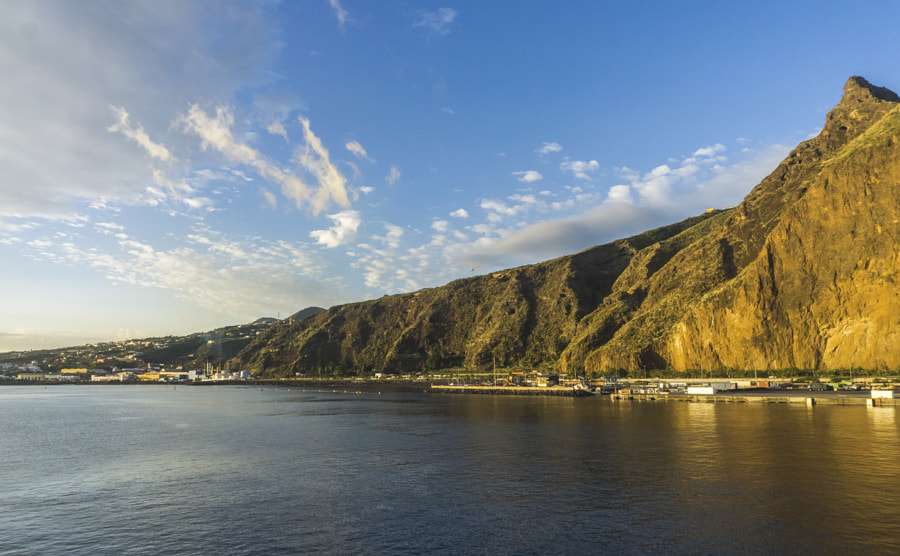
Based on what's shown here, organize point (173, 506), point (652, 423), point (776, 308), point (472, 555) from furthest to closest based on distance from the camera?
point (776, 308)
point (652, 423)
point (173, 506)
point (472, 555)

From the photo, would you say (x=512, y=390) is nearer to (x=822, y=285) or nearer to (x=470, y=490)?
(x=822, y=285)

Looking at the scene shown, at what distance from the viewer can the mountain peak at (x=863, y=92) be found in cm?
17201

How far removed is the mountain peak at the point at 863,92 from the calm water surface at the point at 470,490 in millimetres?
153020

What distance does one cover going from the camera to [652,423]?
71438 mm

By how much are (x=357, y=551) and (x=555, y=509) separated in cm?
1303

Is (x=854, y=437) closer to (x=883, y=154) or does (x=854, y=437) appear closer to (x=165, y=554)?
(x=165, y=554)

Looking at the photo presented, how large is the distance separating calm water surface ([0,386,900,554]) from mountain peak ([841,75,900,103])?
15302 cm

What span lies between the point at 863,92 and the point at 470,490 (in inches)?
8255

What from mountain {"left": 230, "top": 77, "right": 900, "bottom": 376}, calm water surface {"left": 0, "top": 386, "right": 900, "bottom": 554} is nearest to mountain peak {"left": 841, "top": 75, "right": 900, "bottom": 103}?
mountain {"left": 230, "top": 77, "right": 900, "bottom": 376}

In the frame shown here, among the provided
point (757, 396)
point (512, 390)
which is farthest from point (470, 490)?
point (512, 390)

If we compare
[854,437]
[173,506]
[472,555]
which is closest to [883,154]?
[854,437]

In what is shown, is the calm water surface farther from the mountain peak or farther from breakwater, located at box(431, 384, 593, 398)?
the mountain peak

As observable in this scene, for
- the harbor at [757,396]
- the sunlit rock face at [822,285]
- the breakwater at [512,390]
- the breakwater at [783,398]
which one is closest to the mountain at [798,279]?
the sunlit rock face at [822,285]

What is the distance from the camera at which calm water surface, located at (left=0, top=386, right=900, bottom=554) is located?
89.2 feet
